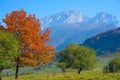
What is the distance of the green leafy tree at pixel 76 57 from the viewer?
409ft

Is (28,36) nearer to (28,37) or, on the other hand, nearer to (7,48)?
(28,37)

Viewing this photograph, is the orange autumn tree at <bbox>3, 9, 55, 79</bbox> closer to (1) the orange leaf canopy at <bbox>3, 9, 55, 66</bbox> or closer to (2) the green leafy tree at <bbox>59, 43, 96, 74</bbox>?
(1) the orange leaf canopy at <bbox>3, 9, 55, 66</bbox>

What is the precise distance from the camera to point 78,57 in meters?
129

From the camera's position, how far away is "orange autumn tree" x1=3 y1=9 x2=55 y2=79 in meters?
62.3

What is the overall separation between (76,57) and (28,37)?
2617 inches

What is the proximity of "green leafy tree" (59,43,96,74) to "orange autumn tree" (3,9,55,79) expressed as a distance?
5774 cm

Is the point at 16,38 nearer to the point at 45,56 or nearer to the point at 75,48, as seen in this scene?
the point at 45,56

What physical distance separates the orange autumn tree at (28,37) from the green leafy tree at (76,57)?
5774cm

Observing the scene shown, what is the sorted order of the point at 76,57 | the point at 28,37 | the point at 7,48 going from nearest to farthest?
the point at 7,48
the point at 28,37
the point at 76,57

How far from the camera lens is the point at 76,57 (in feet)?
415

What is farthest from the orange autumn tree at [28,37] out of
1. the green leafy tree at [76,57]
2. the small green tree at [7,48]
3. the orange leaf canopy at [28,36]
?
the green leafy tree at [76,57]

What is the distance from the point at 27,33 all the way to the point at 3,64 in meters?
8.48

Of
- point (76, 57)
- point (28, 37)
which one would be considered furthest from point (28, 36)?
point (76, 57)

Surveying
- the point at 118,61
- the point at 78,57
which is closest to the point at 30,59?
the point at 78,57
